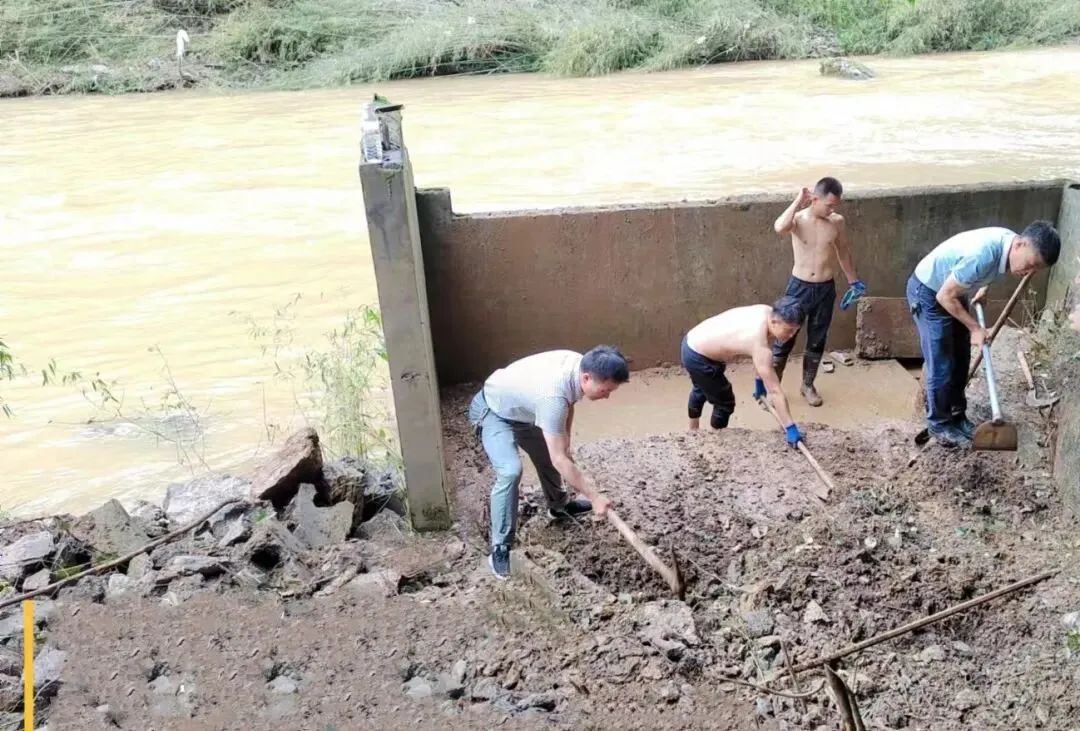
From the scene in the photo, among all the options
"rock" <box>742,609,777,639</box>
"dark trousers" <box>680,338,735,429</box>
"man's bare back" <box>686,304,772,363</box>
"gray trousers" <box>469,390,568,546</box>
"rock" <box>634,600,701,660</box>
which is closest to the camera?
"rock" <box>634,600,701,660</box>

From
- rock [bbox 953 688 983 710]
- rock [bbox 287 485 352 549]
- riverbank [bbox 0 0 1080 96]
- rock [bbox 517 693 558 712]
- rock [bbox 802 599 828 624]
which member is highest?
riverbank [bbox 0 0 1080 96]

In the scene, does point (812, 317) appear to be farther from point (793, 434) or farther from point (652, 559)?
point (652, 559)

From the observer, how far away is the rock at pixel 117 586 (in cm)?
446

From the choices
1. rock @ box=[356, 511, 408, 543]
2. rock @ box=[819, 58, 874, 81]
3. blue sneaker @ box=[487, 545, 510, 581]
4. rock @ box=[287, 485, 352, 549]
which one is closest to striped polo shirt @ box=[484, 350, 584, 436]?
blue sneaker @ box=[487, 545, 510, 581]

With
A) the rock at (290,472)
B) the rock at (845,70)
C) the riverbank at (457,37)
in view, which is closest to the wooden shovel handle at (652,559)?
the rock at (290,472)

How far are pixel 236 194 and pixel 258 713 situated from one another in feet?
37.4

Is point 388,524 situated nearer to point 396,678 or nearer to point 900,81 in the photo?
point 396,678

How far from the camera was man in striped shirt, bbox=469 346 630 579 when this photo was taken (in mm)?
4508

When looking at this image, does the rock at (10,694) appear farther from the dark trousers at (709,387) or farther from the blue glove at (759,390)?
the blue glove at (759,390)

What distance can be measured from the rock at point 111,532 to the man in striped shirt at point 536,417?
184 centimetres

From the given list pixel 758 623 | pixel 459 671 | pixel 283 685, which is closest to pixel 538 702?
pixel 459 671

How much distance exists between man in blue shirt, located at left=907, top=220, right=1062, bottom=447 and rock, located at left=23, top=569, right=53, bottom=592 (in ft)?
16.3

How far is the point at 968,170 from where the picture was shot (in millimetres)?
13070

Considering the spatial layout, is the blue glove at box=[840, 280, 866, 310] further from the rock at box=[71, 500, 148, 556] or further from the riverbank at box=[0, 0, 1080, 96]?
the riverbank at box=[0, 0, 1080, 96]
